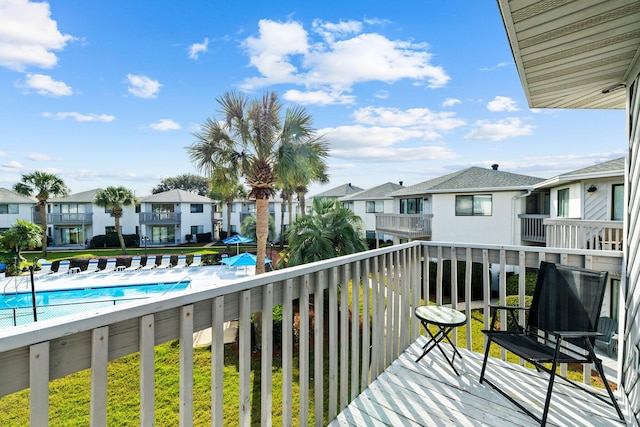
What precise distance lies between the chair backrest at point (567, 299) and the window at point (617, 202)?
31.9 ft

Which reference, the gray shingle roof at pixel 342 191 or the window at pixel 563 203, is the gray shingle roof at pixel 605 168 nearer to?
the window at pixel 563 203

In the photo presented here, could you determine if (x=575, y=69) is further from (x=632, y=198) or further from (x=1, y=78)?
(x=1, y=78)

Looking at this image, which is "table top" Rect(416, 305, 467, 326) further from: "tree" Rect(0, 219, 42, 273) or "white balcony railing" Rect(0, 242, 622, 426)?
"tree" Rect(0, 219, 42, 273)

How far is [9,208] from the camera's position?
95.6 ft

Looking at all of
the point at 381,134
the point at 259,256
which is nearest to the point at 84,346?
the point at 259,256

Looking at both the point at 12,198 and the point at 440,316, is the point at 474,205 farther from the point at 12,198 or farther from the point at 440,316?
the point at 12,198

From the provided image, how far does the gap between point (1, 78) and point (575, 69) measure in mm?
19298

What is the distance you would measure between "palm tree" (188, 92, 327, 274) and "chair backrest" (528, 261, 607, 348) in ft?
29.1

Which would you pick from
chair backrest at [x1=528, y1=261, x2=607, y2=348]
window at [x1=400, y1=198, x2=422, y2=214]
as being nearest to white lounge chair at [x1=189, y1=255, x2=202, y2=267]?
window at [x1=400, y1=198, x2=422, y2=214]

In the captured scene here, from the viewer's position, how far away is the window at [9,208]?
94.7 ft

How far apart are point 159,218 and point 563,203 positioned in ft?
105

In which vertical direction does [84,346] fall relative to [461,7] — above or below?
below

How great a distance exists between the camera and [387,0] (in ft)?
24.4

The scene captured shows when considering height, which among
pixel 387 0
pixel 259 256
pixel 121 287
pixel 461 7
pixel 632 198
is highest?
pixel 387 0
